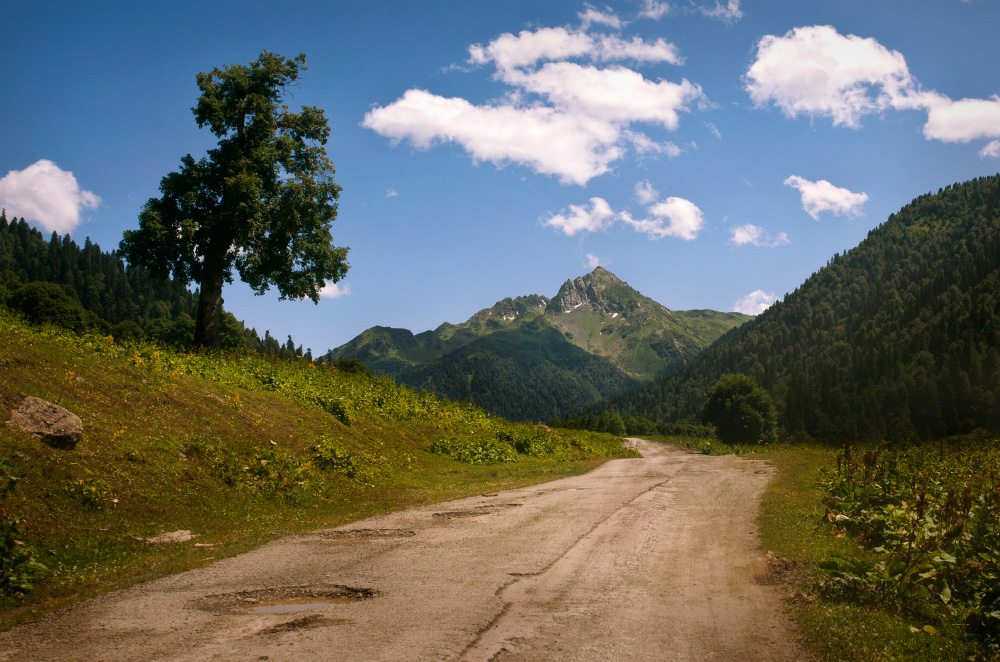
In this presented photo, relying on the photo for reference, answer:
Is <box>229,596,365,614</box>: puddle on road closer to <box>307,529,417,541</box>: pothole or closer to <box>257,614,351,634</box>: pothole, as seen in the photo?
<box>257,614,351,634</box>: pothole

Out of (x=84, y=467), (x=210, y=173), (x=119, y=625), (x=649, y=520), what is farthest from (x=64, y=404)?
(x=210, y=173)

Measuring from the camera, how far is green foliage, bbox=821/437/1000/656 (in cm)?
701

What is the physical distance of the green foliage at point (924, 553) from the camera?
7.01 m

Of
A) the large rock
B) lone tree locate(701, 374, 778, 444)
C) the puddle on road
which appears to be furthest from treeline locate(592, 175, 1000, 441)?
the large rock

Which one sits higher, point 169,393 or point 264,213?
point 264,213

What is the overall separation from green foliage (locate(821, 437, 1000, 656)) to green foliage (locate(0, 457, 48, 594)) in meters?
10.5

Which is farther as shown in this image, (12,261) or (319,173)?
(12,261)

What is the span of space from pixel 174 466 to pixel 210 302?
13.3 m

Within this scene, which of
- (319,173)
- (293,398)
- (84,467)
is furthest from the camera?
(319,173)

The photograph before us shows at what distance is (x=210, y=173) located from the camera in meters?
23.9

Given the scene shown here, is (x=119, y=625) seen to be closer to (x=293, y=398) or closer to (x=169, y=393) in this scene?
(x=169, y=393)

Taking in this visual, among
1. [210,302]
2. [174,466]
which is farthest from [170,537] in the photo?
[210,302]

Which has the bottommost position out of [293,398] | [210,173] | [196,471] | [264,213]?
[196,471]

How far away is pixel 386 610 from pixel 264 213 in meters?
20.7
